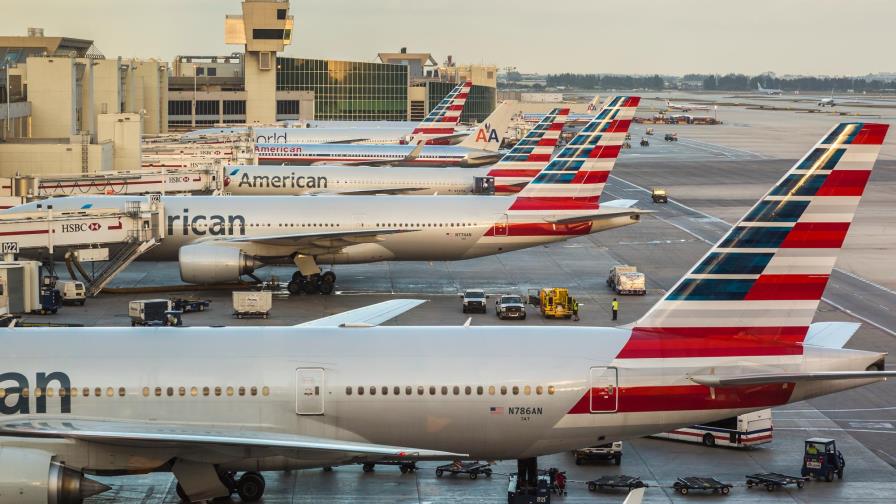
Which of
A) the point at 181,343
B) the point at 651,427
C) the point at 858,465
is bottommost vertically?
the point at 858,465

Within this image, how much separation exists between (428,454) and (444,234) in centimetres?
3371

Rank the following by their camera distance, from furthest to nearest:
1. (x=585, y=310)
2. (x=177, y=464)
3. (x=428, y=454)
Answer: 1. (x=585, y=310)
2. (x=177, y=464)
3. (x=428, y=454)

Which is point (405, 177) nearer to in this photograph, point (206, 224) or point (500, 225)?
point (500, 225)

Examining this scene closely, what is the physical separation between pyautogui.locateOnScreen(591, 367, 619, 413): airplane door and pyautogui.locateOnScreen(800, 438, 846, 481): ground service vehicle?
21.4 ft

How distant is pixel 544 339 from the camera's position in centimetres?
2689

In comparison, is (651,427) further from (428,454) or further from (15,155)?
(15,155)

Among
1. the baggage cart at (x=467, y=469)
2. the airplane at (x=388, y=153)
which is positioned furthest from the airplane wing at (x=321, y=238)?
the airplane at (x=388, y=153)

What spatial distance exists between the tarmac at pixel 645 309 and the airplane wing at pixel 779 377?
3.43 meters

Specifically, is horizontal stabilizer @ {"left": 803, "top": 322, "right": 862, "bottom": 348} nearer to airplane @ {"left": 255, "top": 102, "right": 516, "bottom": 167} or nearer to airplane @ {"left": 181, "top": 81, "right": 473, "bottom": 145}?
airplane @ {"left": 255, "top": 102, "right": 516, "bottom": 167}

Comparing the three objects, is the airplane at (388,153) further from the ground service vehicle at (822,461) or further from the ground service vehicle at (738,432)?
the ground service vehicle at (822,461)

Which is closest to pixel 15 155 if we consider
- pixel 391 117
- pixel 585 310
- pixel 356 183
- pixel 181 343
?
pixel 356 183

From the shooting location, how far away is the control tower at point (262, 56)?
151125 mm

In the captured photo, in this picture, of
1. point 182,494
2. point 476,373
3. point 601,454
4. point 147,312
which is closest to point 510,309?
point 147,312

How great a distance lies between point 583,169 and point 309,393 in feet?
109
